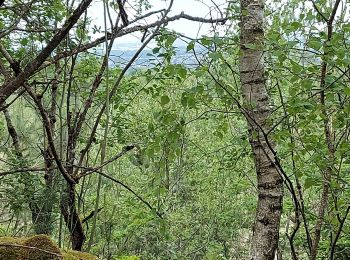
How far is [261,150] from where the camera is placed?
190 cm

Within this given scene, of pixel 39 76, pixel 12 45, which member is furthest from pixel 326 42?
pixel 12 45

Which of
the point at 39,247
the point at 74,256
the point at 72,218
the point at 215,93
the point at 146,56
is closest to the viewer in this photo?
the point at 39,247

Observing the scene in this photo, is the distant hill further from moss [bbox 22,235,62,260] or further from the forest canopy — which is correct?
moss [bbox 22,235,62,260]

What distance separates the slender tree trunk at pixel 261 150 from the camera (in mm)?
1891

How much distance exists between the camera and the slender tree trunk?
189 cm

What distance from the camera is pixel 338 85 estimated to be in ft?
5.35

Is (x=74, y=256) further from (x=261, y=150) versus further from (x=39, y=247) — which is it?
(x=261, y=150)

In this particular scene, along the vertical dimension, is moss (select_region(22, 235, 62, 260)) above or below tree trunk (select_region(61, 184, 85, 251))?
below

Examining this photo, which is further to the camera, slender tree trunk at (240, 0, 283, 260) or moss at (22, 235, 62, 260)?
slender tree trunk at (240, 0, 283, 260)

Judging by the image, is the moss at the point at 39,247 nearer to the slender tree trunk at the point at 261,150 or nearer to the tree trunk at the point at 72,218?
the slender tree trunk at the point at 261,150

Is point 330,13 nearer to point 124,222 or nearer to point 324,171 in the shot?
point 324,171

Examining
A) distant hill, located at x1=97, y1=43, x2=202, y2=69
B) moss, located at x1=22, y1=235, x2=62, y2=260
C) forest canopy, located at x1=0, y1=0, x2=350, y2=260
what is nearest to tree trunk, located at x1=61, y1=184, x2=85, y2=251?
forest canopy, located at x1=0, y1=0, x2=350, y2=260

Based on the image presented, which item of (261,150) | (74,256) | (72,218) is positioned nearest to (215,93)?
(261,150)

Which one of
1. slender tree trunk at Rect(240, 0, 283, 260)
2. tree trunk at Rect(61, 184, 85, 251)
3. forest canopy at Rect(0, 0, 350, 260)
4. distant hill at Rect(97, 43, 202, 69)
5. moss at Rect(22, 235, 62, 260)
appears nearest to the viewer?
moss at Rect(22, 235, 62, 260)
